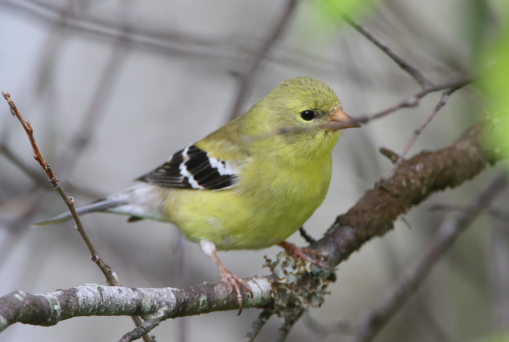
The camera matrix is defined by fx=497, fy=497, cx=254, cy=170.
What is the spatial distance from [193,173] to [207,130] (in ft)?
14.2

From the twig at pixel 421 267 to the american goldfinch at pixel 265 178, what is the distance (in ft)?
3.26

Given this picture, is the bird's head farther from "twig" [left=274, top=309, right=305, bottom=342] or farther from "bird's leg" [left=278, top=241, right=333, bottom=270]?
"twig" [left=274, top=309, right=305, bottom=342]

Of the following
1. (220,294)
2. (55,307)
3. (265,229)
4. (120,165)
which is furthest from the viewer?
(120,165)

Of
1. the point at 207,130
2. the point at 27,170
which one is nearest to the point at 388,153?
the point at 27,170

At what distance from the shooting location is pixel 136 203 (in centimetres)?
484

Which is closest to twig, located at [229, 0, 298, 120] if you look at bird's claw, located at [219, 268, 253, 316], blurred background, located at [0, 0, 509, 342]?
blurred background, located at [0, 0, 509, 342]

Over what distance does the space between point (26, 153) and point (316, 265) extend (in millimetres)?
5714

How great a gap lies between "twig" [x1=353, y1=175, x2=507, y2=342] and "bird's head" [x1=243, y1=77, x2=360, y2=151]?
1466 mm

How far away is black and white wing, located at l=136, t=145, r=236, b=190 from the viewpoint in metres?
4.08

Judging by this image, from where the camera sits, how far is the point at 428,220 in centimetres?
662

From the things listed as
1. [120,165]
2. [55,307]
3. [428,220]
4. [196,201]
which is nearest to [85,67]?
[120,165]

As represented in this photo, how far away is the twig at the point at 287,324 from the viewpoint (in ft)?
10.4

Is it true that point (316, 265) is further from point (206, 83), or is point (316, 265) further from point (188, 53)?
point (206, 83)

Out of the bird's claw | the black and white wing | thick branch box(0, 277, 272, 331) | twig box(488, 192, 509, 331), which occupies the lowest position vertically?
twig box(488, 192, 509, 331)
